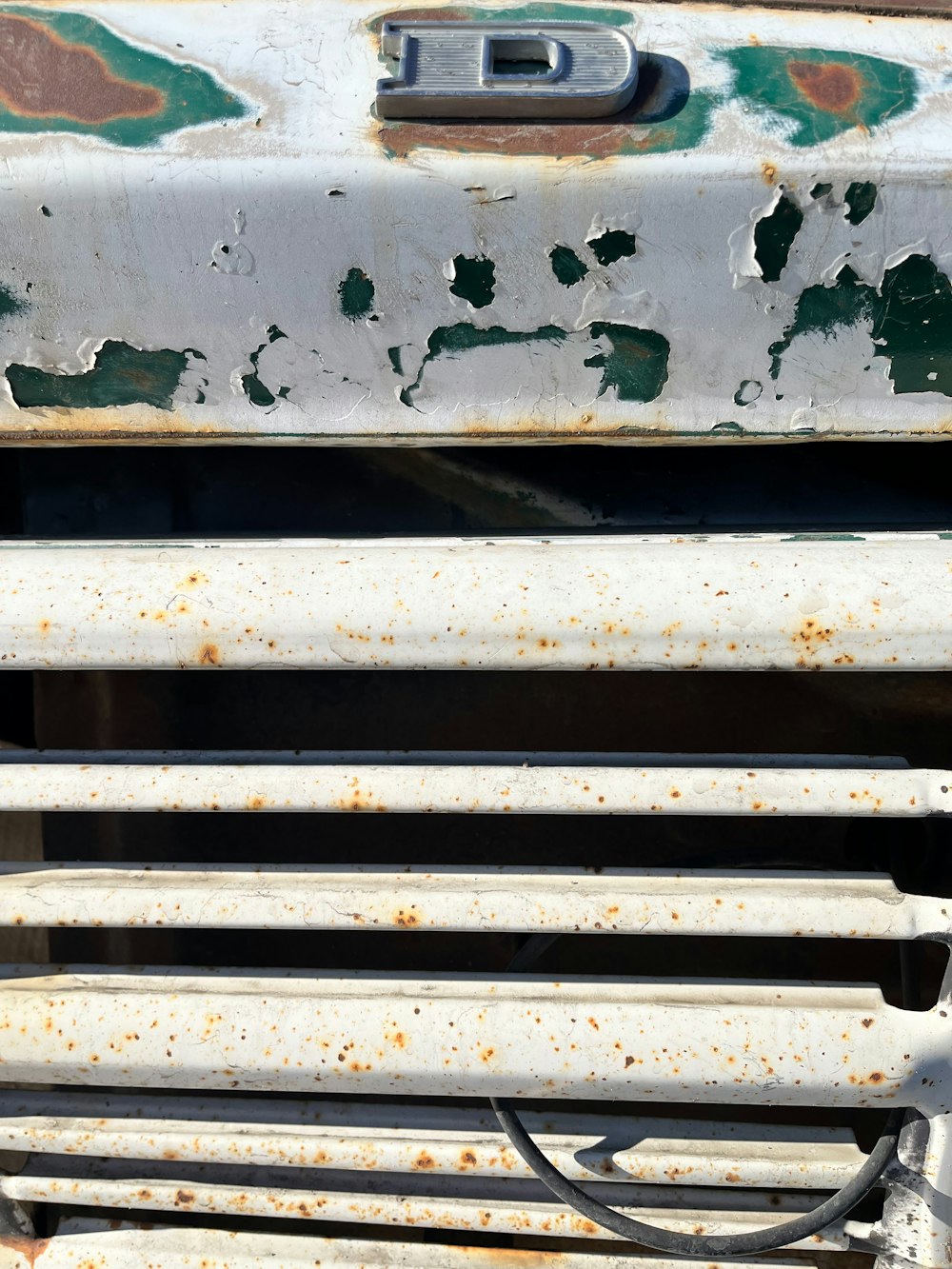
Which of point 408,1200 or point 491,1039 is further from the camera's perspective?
point 408,1200

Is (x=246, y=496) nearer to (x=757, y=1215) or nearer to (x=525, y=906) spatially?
(x=525, y=906)

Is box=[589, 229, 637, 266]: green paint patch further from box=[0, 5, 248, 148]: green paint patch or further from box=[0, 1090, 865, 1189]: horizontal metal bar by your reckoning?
box=[0, 1090, 865, 1189]: horizontal metal bar

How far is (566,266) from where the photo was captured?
816mm

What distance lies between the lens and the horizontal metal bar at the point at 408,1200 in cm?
88

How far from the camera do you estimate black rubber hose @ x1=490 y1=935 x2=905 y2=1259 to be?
0.81 metres

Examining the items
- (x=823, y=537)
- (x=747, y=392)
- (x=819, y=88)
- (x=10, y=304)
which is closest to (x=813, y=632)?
(x=823, y=537)

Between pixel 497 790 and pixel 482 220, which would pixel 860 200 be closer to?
pixel 482 220

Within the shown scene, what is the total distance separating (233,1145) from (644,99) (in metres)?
1.04

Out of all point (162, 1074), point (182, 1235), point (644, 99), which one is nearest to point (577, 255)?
point (644, 99)

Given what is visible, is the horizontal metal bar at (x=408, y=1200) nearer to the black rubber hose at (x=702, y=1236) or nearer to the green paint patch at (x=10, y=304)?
the black rubber hose at (x=702, y=1236)

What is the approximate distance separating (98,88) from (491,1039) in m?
0.90

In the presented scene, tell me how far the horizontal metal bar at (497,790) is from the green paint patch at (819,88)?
553mm

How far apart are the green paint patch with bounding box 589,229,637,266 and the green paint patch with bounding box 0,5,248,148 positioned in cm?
33

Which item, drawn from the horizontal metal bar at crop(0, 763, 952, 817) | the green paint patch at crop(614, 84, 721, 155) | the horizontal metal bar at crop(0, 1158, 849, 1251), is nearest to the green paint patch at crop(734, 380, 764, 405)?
the green paint patch at crop(614, 84, 721, 155)
